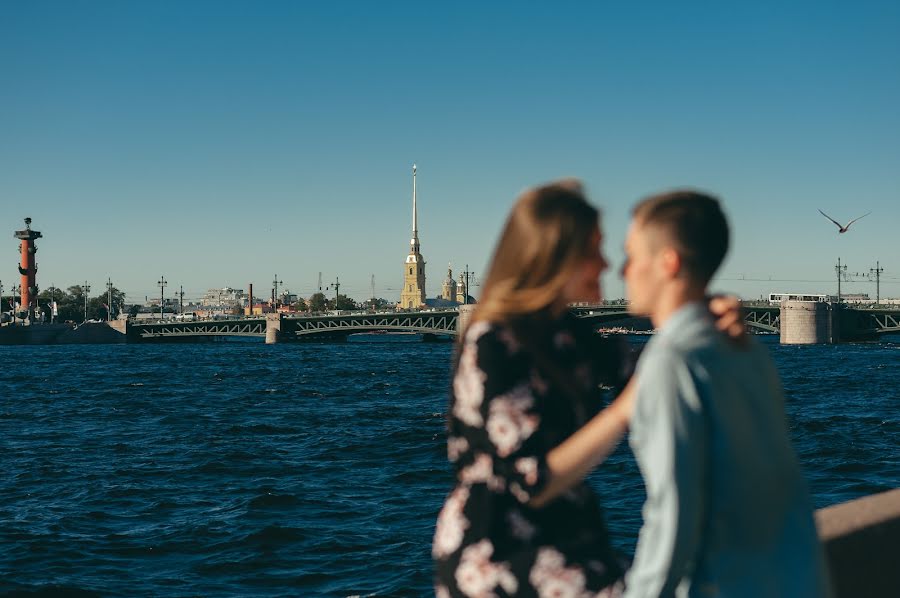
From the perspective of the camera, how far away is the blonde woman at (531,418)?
166 centimetres

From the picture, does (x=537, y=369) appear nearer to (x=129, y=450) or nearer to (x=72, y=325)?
(x=129, y=450)

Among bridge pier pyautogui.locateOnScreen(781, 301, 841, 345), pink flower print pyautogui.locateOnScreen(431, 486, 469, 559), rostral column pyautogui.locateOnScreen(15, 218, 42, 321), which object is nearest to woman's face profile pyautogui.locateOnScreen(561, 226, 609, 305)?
pink flower print pyautogui.locateOnScreen(431, 486, 469, 559)

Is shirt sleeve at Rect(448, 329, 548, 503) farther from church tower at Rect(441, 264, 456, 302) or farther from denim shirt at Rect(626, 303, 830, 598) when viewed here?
Answer: church tower at Rect(441, 264, 456, 302)

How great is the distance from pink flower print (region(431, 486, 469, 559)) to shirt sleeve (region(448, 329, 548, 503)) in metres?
0.08

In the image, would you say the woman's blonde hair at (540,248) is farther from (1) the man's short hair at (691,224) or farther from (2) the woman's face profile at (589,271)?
(1) the man's short hair at (691,224)

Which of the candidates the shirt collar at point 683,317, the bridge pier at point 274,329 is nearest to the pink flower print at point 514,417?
the shirt collar at point 683,317

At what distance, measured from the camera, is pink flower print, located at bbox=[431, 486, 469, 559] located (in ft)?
5.69

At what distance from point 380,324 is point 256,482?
57.3m

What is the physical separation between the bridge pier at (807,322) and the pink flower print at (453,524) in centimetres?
6655

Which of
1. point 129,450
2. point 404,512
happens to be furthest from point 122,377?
point 404,512

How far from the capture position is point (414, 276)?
146625mm

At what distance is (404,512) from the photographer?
1183 centimetres

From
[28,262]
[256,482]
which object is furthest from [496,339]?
[28,262]

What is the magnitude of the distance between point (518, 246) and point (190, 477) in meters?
13.7
